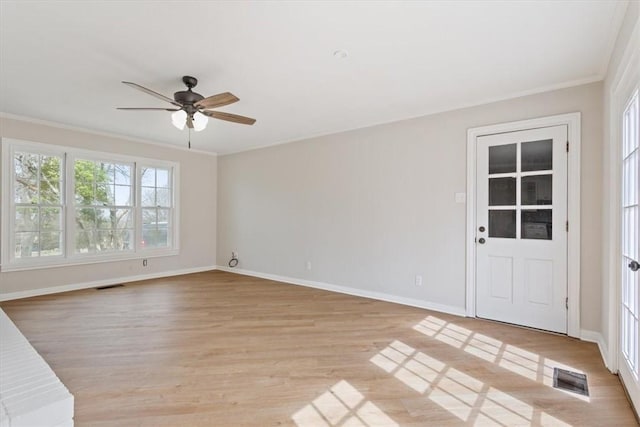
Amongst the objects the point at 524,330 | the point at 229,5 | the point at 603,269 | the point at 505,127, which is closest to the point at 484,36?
the point at 505,127

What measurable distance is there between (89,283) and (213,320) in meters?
2.97

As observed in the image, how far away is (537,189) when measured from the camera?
10.7 ft

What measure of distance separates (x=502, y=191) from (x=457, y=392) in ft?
7.61

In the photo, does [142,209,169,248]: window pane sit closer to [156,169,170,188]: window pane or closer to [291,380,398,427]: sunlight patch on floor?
[156,169,170,188]: window pane

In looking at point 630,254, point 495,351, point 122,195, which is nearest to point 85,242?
point 122,195

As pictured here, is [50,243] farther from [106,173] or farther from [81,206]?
[106,173]

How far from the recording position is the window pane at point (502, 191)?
3.43m

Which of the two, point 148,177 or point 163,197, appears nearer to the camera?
point 148,177

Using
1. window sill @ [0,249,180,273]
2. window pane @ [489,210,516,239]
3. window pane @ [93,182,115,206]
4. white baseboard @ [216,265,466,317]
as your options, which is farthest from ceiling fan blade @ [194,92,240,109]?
window sill @ [0,249,180,273]

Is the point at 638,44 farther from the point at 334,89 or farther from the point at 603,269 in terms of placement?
the point at 334,89

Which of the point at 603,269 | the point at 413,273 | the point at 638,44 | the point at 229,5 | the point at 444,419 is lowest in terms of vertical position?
the point at 444,419

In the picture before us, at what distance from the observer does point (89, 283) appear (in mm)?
5027

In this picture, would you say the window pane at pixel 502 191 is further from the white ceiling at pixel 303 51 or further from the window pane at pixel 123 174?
the window pane at pixel 123 174

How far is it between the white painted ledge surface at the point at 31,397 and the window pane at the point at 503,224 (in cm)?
387
